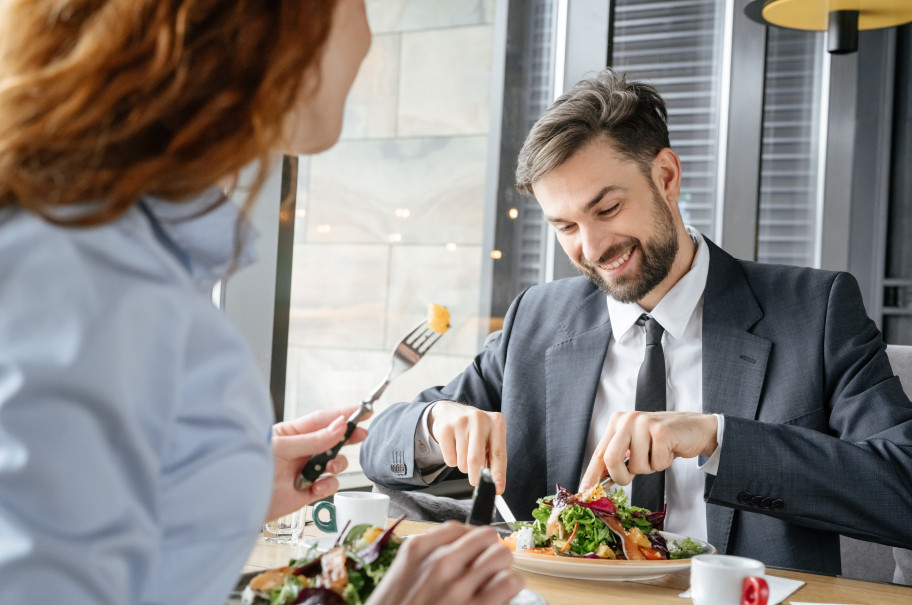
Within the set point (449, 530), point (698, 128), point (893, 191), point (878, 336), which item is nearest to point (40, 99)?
point (449, 530)

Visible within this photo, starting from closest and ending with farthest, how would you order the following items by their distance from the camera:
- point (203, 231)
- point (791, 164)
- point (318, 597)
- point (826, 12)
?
point (203, 231) → point (318, 597) → point (826, 12) → point (791, 164)

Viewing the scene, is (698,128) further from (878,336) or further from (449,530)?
(449,530)

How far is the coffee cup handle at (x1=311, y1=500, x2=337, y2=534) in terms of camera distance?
155 cm

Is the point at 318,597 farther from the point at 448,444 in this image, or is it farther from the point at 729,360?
the point at 729,360

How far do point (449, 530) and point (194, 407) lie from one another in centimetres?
27

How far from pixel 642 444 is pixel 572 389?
0.50 m

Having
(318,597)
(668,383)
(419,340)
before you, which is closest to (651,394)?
(668,383)

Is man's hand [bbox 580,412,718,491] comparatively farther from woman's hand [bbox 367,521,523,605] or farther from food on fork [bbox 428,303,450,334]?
woman's hand [bbox 367,521,523,605]

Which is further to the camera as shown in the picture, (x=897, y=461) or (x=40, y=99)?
(x=897, y=461)

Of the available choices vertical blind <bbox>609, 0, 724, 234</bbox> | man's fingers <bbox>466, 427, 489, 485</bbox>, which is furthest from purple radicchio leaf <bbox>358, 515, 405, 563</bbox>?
vertical blind <bbox>609, 0, 724, 234</bbox>

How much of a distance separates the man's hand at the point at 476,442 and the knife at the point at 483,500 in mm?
575

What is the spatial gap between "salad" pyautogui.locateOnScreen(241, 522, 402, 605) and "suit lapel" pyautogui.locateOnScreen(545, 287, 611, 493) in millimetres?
1023

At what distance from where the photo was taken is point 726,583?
1.15 metres

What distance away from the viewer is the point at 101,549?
55 centimetres
